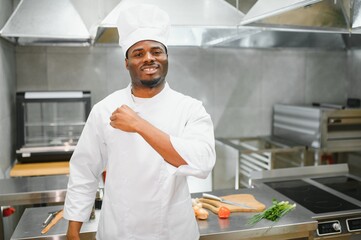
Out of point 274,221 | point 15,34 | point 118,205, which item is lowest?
point 274,221

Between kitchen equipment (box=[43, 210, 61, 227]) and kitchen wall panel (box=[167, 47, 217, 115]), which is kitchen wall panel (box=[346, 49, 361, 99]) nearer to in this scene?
kitchen wall panel (box=[167, 47, 217, 115])

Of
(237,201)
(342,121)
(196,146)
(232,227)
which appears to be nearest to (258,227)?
(232,227)

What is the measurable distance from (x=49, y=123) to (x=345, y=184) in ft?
7.36

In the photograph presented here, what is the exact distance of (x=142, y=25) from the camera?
124cm

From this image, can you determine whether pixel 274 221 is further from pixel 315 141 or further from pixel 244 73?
pixel 244 73

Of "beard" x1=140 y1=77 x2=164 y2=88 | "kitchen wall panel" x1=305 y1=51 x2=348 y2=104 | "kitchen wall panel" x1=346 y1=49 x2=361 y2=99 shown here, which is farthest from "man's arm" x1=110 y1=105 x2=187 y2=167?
"kitchen wall panel" x1=346 y1=49 x2=361 y2=99

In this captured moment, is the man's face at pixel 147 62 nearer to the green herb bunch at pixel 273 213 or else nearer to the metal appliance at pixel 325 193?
the green herb bunch at pixel 273 213

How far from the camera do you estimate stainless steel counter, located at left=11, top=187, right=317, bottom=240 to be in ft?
4.67

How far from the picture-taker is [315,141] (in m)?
2.90

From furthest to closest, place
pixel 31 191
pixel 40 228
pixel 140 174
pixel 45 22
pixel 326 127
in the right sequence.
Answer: pixel 326 127 < pixel 45 22 < pixel 31 191 < pixel 40 228 < pixel 140 174

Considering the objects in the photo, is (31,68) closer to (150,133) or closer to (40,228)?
(40,228)

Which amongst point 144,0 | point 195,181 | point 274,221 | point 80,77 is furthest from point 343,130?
point 80,77

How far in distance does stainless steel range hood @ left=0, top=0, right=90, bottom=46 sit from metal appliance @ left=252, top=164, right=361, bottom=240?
1.50m

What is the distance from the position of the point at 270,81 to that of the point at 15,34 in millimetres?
2320
